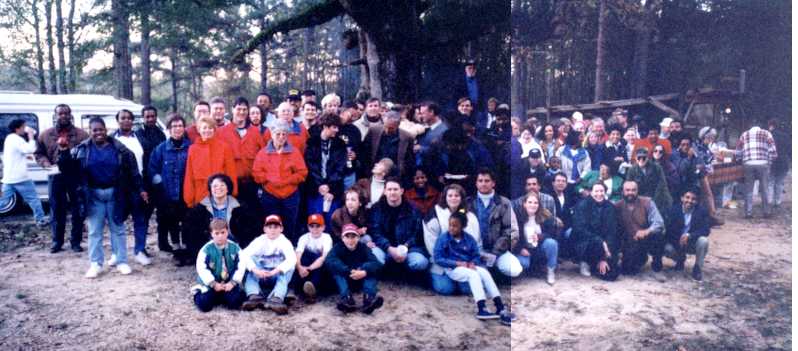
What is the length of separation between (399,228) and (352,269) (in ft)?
1.89

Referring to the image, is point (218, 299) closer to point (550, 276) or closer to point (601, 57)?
point (550, 276)

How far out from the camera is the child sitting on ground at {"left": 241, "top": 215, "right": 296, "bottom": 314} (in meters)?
4.20

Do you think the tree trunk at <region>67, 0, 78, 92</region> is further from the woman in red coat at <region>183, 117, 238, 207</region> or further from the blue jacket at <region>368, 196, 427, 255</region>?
the blue jacket at <region>368, 196, 427, 255</region>

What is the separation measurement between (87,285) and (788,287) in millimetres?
5034

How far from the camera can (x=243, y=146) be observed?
16.4ft

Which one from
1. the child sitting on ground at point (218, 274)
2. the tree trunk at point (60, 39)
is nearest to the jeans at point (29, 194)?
the child sitting on ground at point (218, 274)

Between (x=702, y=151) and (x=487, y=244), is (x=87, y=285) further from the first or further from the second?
(x=702, y=151)

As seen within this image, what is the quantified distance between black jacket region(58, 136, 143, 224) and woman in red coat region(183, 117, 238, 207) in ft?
1.56

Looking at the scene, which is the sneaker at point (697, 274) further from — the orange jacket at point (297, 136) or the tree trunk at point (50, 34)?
the tree trunk at point (50, 34)

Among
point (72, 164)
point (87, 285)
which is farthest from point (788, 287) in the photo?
point (72, 164)

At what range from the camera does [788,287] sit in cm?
330

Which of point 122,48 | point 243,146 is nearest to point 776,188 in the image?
point 243,146

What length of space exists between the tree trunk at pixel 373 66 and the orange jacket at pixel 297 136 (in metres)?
1.79

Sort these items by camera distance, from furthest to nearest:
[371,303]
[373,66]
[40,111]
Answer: [40,111] < [373,66] < [371,303]
